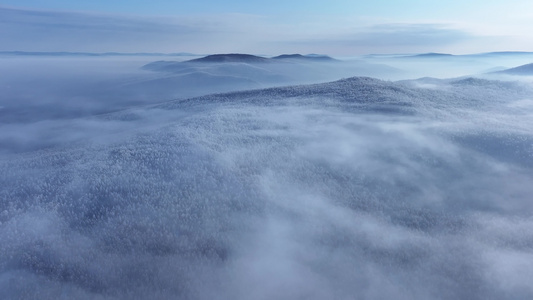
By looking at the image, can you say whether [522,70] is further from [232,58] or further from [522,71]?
[232,58]

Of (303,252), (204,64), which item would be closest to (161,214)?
(303,252)

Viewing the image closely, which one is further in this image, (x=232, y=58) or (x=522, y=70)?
(x=232, y=58)

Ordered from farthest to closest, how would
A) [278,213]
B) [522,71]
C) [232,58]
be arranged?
[232,58]
[522,71]
[278,213]

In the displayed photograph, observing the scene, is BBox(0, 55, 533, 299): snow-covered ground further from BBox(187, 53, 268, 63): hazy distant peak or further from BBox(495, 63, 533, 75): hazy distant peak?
BBox(187, 53, 268, 63): hazy distant peak

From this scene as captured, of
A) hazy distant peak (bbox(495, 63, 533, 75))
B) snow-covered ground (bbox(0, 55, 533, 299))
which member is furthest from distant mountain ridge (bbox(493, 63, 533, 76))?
snow-covered ground (bbox(0, 55, 533, 299))

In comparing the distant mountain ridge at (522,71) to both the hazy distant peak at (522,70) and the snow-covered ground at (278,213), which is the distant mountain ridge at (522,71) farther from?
the snow-covered ground at (278,213)

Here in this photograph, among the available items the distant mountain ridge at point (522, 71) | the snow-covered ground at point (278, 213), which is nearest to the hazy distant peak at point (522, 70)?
the distant mountain ridge at point (522, 71)

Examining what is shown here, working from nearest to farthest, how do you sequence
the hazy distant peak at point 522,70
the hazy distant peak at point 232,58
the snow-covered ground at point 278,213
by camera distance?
the snow-covered ground at point 278,213 < the hazy distant peak at point 522,70 < the hazy distant peak at point 232,58

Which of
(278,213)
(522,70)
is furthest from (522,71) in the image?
(278,213)

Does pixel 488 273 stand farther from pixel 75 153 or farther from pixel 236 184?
pixel 75 153
